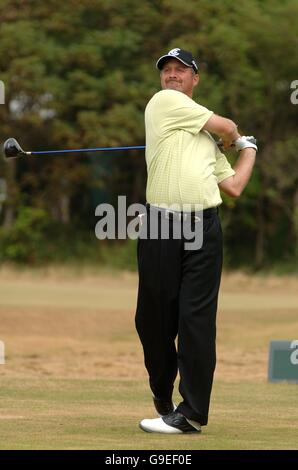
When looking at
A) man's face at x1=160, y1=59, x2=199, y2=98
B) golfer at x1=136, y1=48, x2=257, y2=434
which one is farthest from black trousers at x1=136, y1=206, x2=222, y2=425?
man's face at x1=160, y1=59, x2=199, y2=98

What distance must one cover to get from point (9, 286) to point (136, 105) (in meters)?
9.43

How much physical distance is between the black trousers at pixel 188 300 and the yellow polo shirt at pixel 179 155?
132 mm

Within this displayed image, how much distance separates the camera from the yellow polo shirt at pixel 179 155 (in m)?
7.11

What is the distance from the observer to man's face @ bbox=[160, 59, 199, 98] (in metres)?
7.36

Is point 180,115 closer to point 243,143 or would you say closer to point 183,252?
point 243,143

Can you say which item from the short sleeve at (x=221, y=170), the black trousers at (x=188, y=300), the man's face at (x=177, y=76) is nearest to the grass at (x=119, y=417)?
the black trousers at (x=188, y=300)

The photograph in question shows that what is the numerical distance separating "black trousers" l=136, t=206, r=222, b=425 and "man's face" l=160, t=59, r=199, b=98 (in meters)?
0.73

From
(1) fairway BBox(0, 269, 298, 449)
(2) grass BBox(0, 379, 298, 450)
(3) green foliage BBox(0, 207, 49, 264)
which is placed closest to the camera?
(2) grass BBox(0, 379, 298, 450)

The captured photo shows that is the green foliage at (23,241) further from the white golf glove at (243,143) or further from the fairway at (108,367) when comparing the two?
the white golf glove at (243,143)

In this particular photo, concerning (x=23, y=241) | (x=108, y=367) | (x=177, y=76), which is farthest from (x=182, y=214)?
(x=23, y=241)

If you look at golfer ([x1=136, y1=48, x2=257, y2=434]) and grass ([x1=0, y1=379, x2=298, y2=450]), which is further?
golfer ([x1=136, y1=48, x2=257, y2=434])

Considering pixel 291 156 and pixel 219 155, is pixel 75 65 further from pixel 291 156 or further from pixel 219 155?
pixel 219 155

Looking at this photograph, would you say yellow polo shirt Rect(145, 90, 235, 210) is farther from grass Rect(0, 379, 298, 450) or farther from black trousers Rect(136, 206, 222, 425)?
grass Rect(0, 379, 298, 450)
